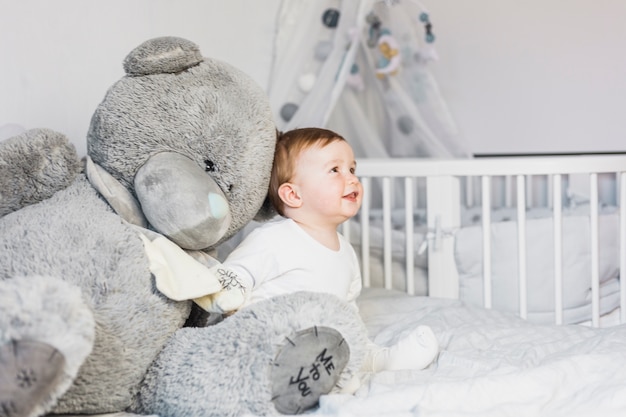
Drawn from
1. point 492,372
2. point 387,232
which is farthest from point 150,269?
point 387,232

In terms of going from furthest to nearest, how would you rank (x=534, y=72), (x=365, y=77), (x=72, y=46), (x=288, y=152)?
1. (x=534, y=72)
2. (x=365, y=77)
3. (x=72, y=46)
4. (x=288, y=152)

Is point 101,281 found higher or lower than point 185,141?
lower

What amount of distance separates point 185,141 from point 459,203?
2.84ft

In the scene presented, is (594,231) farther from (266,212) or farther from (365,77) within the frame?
(365,77)

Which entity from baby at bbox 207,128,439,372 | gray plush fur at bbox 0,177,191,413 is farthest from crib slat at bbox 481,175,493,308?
gray plush fur at bbox 0,177,191,413

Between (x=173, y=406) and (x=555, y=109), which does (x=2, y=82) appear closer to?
(x=173, y=406)

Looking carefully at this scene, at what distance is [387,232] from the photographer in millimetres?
1885

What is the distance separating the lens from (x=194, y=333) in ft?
3.56

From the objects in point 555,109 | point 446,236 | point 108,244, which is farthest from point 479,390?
point 555,109

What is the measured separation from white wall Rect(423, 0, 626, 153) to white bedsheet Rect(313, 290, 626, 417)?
1.33 m

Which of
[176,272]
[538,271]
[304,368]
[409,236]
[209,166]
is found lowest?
[538,271]

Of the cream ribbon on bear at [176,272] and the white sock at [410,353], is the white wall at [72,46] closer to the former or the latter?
the cream ribbon on bear at [176,272]

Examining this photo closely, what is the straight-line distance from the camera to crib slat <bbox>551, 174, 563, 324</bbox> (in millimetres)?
1706

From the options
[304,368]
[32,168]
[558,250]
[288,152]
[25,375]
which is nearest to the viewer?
[25,375]
